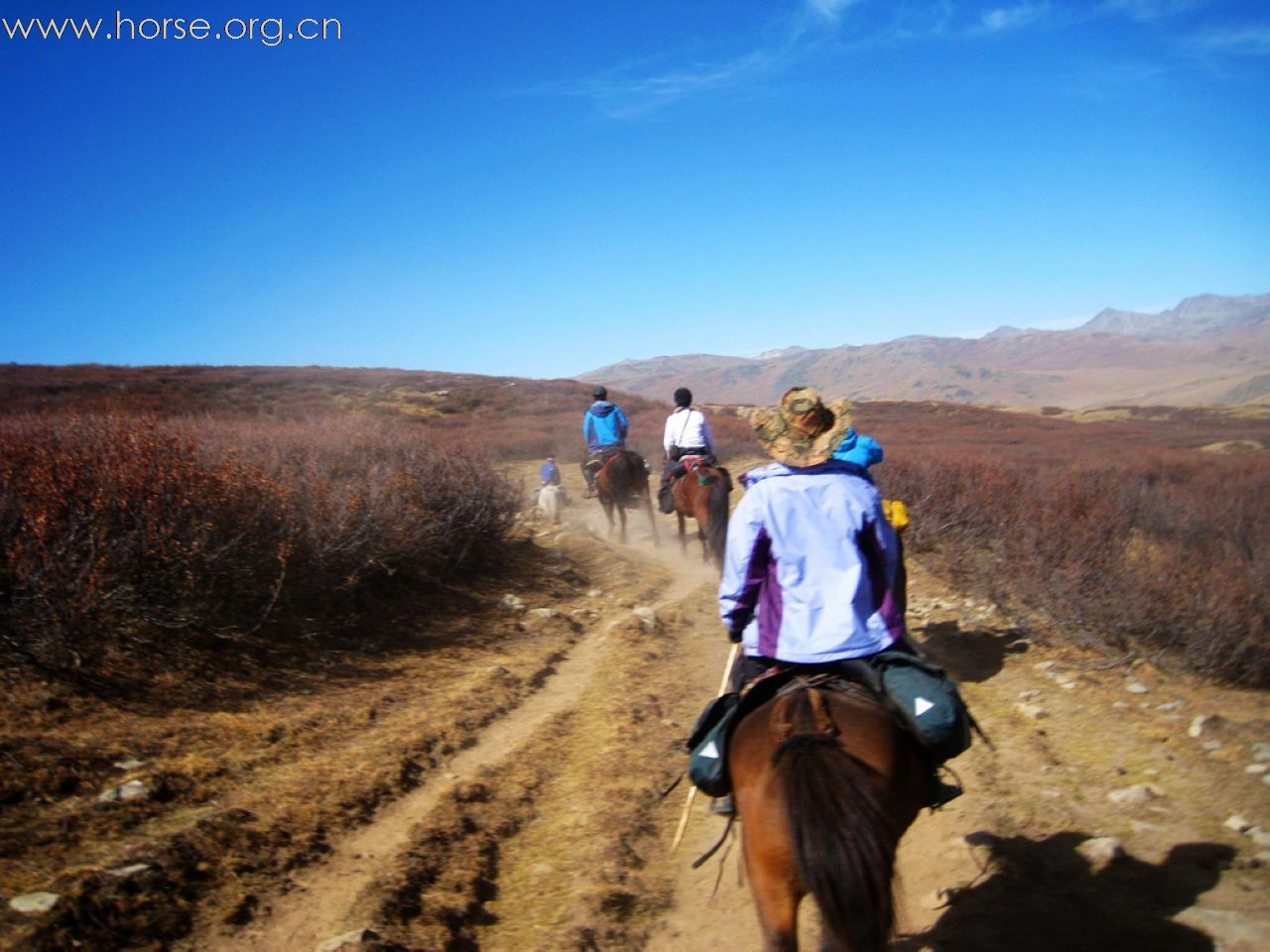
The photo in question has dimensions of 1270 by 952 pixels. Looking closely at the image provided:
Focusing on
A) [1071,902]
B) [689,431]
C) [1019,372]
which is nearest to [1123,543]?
[689,431]

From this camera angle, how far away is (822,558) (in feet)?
9.43

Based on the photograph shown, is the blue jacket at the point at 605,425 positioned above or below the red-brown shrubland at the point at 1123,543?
above

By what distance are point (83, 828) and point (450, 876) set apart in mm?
1718

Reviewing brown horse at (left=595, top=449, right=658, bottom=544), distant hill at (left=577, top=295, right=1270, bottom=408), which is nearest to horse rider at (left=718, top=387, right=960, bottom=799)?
brown horse at (left=595, top=449, right=658, bottom=544)

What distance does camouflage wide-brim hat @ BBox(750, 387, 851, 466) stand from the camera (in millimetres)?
3189

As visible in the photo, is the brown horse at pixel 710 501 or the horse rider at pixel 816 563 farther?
the brown horse at pixel 710 501

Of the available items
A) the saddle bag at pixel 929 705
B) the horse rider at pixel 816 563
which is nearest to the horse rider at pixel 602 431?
the horse rider at pixel 816 563

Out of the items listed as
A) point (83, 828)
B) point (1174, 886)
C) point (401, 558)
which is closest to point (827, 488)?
point (1174, 886)

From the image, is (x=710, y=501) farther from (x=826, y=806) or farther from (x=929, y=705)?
(x=826, y=806)

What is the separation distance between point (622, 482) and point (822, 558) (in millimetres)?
9354

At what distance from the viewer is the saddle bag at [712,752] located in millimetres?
2764

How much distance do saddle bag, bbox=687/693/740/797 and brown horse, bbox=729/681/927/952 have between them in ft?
0.16

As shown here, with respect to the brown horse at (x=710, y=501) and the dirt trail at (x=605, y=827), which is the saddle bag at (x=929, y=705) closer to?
the dirt trail at (x=605, y=827)

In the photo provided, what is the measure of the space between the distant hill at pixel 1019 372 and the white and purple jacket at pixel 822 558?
75.0 metres
